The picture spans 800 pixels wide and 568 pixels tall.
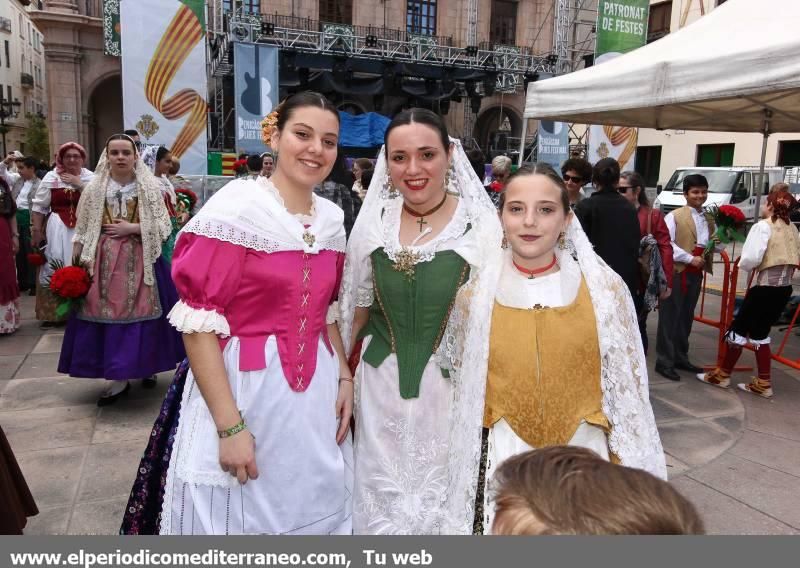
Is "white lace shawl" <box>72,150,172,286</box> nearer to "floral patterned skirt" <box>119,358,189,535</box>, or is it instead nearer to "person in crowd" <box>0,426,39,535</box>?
"person in crowd" <box>0,426,39,535</box>

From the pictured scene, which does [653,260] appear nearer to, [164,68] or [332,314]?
[332,314]

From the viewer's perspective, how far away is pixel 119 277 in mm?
4164

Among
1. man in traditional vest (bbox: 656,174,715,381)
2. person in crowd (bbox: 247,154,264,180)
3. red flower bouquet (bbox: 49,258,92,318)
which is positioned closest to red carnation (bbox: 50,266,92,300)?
red flower bouquet (bbox: 49,258,92,318)

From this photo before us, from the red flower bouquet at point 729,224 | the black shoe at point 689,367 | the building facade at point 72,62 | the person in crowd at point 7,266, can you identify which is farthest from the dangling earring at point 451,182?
the building facade at point 72,62

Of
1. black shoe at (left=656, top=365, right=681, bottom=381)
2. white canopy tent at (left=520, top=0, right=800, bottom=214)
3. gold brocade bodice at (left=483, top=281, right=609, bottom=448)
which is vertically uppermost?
white canopy tent at (left=520, top=0, right=800, bottom=214)

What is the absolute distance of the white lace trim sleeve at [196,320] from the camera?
1.67 metres

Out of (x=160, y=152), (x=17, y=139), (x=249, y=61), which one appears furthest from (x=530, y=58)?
(x=17, y=139)

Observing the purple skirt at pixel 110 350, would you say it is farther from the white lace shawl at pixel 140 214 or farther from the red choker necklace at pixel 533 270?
the red choker necklace at pixel 533 270

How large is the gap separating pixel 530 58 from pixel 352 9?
7.51 metres

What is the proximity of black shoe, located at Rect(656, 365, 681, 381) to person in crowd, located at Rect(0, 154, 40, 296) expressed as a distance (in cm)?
757

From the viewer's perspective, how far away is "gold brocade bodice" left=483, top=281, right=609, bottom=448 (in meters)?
1.85

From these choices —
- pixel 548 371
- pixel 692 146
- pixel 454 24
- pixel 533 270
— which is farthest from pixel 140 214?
pixel 692 146

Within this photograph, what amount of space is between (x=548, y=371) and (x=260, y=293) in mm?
906
